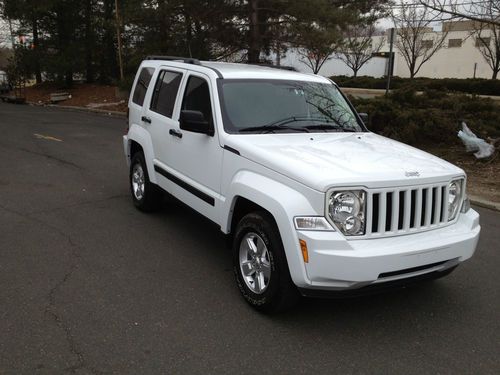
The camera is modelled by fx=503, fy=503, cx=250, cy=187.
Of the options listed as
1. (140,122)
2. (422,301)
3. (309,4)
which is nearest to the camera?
(422,301)

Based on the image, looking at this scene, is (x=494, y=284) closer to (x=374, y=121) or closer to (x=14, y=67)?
(x=374, y=121)

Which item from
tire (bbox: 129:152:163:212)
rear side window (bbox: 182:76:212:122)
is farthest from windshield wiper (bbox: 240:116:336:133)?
tire (bbox: 129:152:163:212)

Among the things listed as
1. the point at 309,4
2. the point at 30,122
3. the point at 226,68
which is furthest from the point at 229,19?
the point at 226,68

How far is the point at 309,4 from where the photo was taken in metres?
15.8

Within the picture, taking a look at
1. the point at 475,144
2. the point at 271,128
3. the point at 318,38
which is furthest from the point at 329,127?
the point at 318,38

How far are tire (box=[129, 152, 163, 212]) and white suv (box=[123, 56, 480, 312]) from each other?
63cm

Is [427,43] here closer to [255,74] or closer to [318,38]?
[318,38]

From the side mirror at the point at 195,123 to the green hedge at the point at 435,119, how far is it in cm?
713

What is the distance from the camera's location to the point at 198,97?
5047 mm

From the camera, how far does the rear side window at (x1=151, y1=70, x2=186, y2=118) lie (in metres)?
5.55

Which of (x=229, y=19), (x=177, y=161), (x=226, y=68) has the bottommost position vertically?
(x=177, y=161)

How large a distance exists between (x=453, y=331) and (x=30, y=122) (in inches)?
635

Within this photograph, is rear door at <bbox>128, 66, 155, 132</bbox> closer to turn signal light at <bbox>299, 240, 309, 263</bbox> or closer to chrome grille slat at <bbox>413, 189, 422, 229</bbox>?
turn signal light at <bbox>299, 240, 309, 263</bbox>

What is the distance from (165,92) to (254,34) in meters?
12.4
